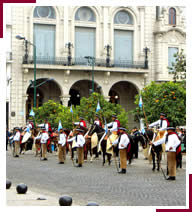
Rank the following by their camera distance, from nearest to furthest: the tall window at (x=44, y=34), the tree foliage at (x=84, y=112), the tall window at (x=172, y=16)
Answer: the tree foliage at (x=84, y=112)
the tall window at (x=44, y=34)
the tall window at (x=172, y=16)

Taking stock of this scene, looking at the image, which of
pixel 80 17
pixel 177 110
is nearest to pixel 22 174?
pixel 177 110

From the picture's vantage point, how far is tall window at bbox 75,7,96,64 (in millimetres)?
44938

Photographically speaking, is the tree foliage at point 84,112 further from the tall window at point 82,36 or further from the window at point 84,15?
the window at point 84,15

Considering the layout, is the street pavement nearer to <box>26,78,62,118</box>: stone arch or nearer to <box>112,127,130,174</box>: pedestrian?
<box>112,127,130,174</box>: pedestrian

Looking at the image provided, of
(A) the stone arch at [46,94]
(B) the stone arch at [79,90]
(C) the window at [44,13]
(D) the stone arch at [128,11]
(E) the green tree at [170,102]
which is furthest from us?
(B) the stone arch at [79,90]

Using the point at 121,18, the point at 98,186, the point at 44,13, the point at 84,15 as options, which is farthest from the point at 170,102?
the point at 44,13

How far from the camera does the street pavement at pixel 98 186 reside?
10.7m

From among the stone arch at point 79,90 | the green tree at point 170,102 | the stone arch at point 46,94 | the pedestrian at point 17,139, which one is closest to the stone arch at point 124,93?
the stone arch at point 79,90

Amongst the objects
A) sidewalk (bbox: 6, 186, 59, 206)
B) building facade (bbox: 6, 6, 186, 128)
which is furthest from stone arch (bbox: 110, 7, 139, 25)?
sidewalk (bbox: 6, 186, 59, 206)

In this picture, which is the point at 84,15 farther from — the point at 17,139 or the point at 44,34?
the point at 17,139

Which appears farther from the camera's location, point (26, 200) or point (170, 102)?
point (170, 102)

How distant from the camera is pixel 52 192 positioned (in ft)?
41.2

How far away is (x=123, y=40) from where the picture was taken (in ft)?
152

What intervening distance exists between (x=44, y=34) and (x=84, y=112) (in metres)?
12.7
